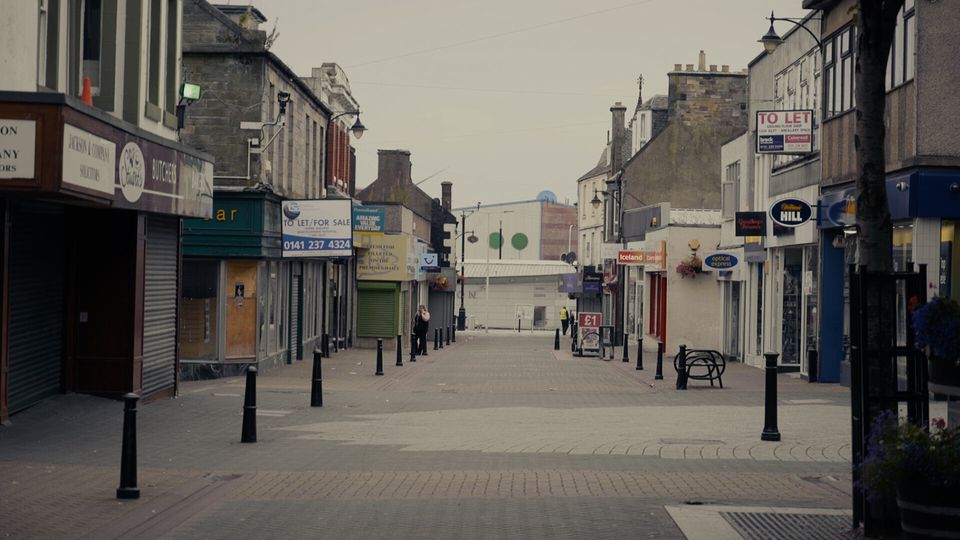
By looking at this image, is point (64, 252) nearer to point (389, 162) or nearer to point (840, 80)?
point (840, 80)

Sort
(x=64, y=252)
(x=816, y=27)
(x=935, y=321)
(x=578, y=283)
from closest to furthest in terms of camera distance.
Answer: (x=935, y=321)
(x=64, y=252)
(x=816, y=27)
(x=578, y=283)

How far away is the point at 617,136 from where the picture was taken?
77.9 metres

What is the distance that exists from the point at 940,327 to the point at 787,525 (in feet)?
8.43

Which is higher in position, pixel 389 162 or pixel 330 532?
pixel 389 162

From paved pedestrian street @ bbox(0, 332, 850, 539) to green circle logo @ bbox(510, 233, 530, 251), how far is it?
113 meters

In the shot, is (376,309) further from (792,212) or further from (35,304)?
(35,304)

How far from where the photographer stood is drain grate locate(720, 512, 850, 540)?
371 inches

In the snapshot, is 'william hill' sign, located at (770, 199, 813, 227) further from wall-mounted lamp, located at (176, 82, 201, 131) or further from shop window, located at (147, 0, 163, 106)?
shop window, located at (147, 0, 163, 106)

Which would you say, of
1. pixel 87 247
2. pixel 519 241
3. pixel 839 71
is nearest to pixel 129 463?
pixel 87 247

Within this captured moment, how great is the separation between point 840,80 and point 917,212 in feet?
22.4

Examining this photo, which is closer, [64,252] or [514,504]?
[514,504]

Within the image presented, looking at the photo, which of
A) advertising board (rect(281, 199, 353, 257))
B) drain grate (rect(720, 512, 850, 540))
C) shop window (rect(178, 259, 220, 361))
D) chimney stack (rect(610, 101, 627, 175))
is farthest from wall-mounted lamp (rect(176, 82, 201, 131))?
chimney stack (rect(610, 101, 627, 175))

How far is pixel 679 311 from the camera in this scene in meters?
48.8

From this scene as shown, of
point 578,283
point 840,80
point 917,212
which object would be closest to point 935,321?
point 917,212
